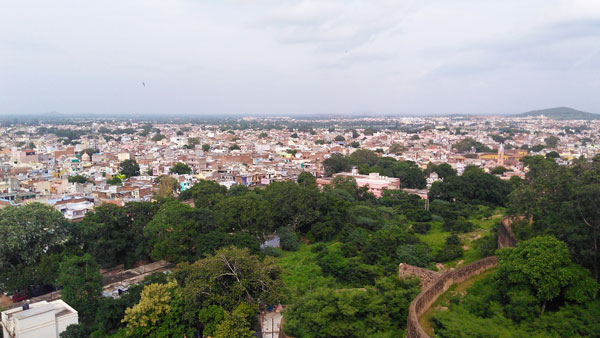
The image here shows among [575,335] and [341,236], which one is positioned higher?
[575,335]

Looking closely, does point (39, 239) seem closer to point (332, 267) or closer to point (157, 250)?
point (157, 250)

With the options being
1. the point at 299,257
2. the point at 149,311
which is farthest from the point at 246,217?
the point at 149,311

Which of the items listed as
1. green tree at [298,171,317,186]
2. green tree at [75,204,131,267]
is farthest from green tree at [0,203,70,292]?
green tree at [298,171,317,186]

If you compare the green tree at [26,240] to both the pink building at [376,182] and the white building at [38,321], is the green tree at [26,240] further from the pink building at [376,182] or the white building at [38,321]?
the pink building at [376,182]

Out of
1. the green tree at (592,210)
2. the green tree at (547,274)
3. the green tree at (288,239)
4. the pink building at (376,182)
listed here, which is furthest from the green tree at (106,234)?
the pink building at (376,182)

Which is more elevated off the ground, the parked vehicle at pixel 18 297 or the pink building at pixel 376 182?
the pink building at pixel 376 182

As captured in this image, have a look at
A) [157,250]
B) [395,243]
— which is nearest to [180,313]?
[157,250]

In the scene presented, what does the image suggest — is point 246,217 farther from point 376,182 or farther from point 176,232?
point 376,182
